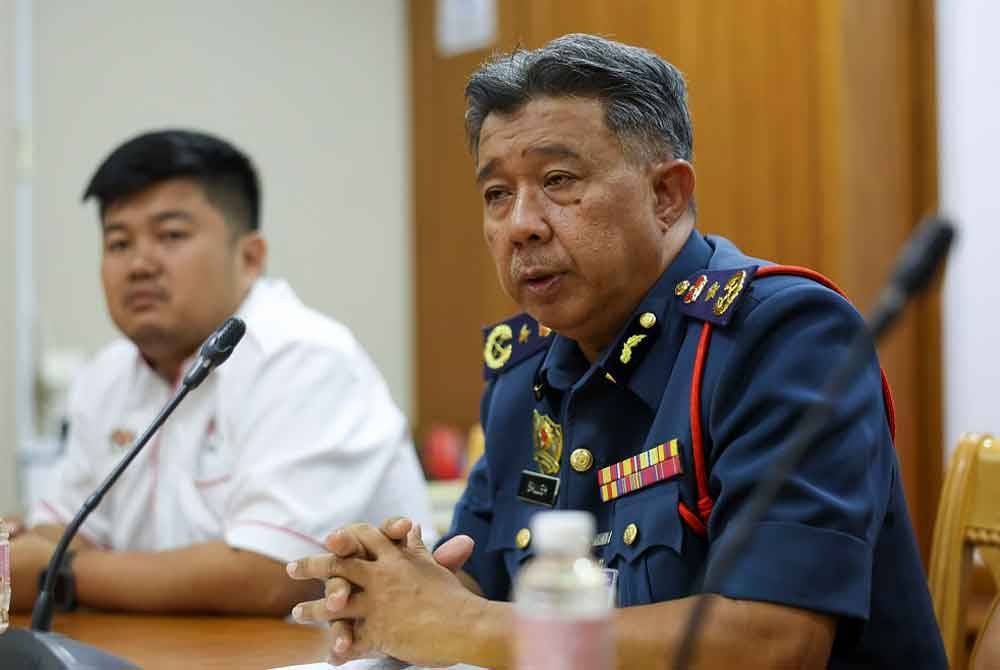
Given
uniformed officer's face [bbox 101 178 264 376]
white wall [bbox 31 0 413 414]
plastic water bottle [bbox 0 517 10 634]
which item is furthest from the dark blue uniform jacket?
white wall [bbox 31 0 413 414]

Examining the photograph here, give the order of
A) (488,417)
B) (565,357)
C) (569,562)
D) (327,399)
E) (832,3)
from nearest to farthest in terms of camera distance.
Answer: (569,562) < (565,357) < (488,417) < (327,399) < (832,3)

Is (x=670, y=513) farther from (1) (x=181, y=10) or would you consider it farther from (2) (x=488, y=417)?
(1) (x=181, y=10)

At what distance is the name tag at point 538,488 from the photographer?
1562 millimetres

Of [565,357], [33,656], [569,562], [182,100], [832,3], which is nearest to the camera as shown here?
[569,562]

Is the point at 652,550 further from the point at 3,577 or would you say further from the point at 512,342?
the point at 3,577

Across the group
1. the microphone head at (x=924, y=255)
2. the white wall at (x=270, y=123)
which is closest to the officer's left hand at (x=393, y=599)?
the microphone head at (x=924, y=255)

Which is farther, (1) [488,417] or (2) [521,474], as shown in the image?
(1) [488,417]

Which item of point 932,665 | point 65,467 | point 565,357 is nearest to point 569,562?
point 932,665

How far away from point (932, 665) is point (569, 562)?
774mm

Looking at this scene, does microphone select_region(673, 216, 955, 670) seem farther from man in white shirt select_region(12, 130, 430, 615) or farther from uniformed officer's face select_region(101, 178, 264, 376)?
uniformed officer's face select_region(101, 178, 264, 376)

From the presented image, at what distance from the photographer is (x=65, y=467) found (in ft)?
8.29

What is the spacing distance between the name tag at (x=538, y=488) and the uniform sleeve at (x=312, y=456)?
0.51m

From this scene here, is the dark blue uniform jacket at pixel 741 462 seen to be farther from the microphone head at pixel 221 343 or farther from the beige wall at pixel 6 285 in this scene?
the beige wall at pixel 6 285

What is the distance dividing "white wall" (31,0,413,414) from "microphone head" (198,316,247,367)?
8.58ft
